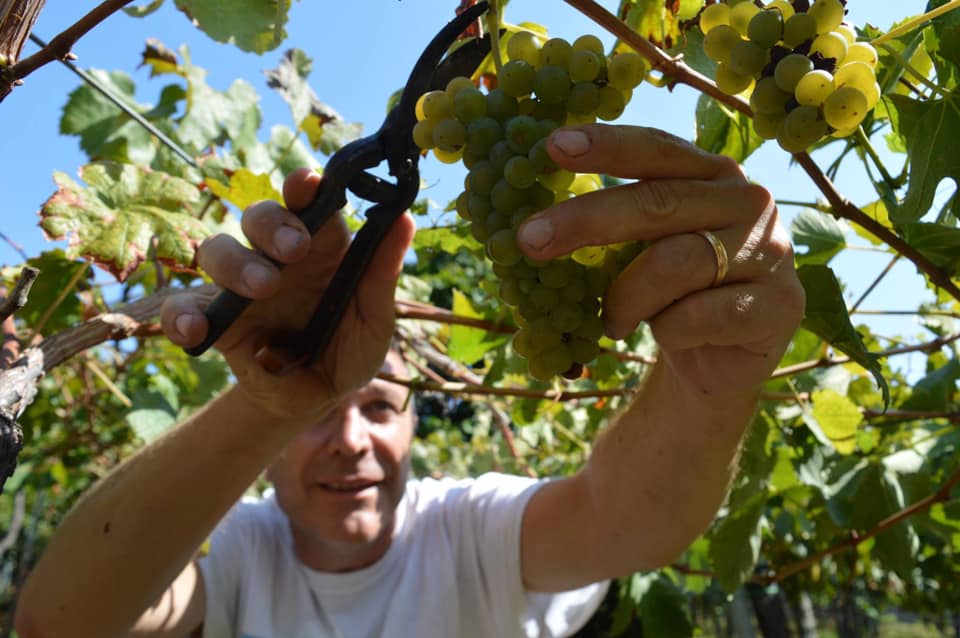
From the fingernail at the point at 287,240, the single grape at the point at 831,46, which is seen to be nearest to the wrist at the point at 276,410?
the fingernail at the point at 287,240

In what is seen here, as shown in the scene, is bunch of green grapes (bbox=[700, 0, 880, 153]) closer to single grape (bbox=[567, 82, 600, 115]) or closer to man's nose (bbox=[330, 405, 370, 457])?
single grape (bbox=[567, 82, 600, 115])

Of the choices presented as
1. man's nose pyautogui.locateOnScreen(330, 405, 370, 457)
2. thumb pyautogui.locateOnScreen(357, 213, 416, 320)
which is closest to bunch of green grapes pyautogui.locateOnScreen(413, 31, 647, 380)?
thumb pyautogui.locateOnScreen(357, 213, 416, 320)

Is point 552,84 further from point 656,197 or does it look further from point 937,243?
point 937,243

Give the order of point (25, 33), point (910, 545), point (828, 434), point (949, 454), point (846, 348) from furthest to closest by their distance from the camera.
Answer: point (949, 454)
point (910, 545)
point (828, 434)
point (846, 348)
point (25, 33)

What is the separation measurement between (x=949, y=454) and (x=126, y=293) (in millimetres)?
2719

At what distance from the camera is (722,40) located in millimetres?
727

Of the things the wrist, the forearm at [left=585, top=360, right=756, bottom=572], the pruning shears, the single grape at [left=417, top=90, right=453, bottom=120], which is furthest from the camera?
the wrist

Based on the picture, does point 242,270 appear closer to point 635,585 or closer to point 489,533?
point 489,533

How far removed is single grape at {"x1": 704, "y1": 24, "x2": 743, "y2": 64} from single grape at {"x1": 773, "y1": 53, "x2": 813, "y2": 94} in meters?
0.06

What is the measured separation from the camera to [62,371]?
313 centimetres

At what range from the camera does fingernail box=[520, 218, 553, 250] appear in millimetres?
654

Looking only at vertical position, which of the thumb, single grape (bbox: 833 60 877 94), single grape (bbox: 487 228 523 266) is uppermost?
the thumb

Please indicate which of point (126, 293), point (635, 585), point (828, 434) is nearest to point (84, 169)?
point (126, 293)

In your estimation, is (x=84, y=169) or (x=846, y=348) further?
(x=84, y=169)
